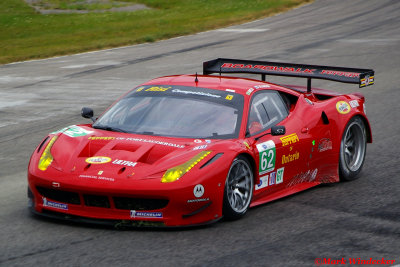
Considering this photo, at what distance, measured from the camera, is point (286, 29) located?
2698 cm

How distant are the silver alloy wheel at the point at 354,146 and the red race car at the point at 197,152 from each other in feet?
0.04

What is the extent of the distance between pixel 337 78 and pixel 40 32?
20.5 meters

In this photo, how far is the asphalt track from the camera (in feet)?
19.8

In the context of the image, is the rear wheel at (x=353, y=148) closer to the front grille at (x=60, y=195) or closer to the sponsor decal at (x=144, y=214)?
the sponsor decal at (x=144, y=214)

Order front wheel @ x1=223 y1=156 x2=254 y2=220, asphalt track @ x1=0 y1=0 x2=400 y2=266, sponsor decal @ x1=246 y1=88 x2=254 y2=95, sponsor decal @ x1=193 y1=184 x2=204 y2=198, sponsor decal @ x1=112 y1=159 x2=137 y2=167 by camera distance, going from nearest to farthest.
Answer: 1. asphalt track @ x1=0 y1=0 x2=400 y2=266
2. sponsor decal @ x1=193 y1=184 x2=204 y2=198
3. sponsor decal @ x1=112 y1=159 x2=137 y2=167
4. front wheel @ x1=223 y1=156 x2=254 y2=220
5. sponsor decal @ x1=246 y1=88 x2=254 y2=95

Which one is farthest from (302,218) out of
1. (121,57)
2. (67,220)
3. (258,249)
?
(121,57)

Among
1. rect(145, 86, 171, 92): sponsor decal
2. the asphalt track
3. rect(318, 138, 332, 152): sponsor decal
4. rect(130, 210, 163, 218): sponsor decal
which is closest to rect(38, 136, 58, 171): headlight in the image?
the asphalt track

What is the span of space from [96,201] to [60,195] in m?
0.36

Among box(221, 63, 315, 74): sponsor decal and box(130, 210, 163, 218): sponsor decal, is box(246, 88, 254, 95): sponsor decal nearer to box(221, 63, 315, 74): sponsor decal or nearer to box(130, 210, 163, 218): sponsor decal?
box(221, 63, 315, 74): sponsor decal

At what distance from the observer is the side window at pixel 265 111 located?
7.88 metres

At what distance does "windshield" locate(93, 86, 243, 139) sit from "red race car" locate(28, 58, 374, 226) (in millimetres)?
10

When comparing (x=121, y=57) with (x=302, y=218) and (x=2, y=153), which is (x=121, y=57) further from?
(x=302, y=218)

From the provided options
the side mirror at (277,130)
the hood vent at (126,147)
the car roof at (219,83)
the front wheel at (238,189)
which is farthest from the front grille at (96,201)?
the car roof at (219,83)

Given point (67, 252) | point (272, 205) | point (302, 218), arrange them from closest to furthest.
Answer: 1. point (67, 252)
2. point (302, 218)
3. point (272, 205)
